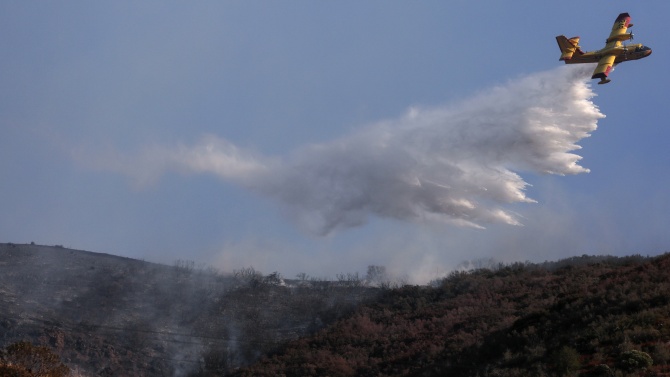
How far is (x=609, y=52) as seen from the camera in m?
53.4

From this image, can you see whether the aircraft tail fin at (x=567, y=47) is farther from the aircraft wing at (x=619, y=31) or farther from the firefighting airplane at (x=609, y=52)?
the aircraft wing at (x=619, y=31)

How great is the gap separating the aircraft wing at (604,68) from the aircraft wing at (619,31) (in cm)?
112

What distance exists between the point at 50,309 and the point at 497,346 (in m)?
38.8

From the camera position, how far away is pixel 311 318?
65375 mm

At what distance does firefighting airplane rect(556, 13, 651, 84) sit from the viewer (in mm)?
52750

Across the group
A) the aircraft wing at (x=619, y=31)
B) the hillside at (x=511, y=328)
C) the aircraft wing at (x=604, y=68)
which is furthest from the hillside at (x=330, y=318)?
the aircraft wing at (x=619, y=31)

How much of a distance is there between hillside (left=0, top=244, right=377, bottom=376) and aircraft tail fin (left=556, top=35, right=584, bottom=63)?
89.5ft

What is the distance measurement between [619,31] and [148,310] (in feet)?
143

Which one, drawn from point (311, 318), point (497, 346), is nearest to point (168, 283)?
point (311, 318)

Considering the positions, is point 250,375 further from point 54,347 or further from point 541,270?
point 541,270

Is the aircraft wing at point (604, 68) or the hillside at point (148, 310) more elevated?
the aircraft wing at point (604, 68)

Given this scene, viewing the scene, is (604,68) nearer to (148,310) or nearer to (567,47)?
(567,47)

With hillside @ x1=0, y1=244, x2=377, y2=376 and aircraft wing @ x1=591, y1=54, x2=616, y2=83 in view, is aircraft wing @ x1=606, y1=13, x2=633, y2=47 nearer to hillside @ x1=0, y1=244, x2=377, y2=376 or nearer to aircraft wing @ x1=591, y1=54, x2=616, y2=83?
aircraft wing @ x1=591, y1=54, x2=616, y2=83

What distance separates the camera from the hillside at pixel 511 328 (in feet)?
110
